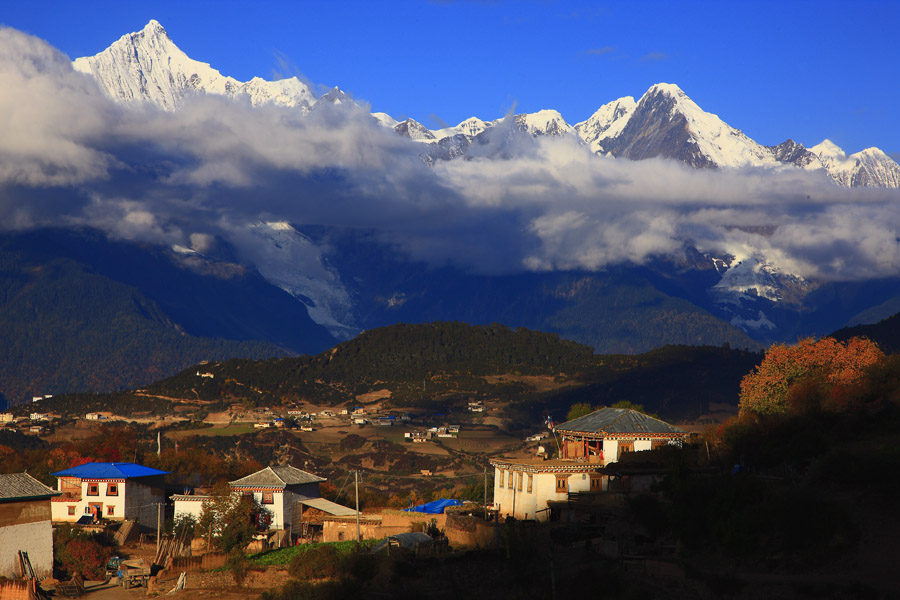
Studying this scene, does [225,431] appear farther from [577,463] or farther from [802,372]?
[802,372]

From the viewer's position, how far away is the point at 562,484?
60500 millimetres

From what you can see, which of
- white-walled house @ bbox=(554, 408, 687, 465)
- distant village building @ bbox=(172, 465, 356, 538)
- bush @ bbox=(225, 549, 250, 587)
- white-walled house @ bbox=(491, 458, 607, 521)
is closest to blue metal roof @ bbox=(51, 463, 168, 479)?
distant village building @ bbox=(172, 465, 356, 538)

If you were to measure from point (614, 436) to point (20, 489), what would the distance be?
111ft

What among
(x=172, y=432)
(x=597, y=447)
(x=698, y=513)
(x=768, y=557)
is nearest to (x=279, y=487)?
(x=597, y=447)

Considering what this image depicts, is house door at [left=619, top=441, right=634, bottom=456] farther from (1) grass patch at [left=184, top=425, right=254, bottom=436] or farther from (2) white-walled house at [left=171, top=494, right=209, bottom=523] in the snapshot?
(1) grass patch at [left=184, top=425, right=254, bottom=436]

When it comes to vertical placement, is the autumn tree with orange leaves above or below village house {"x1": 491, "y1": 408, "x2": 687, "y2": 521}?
above

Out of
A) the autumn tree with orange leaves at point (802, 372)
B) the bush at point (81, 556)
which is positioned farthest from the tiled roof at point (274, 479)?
the autumn tree with orange leaves at point (802, 372)

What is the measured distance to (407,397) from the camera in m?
192

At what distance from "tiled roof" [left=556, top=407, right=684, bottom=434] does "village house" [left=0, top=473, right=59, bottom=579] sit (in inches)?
1251

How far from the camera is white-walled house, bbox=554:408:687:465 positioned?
65000 millimetres

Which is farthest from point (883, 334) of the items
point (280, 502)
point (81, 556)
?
point (81, 556)

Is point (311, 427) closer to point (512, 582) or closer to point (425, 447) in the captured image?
point (425, 447)

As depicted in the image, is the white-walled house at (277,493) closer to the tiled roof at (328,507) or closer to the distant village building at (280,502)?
the distant village building at (280,502)

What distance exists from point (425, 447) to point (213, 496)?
265 ft
